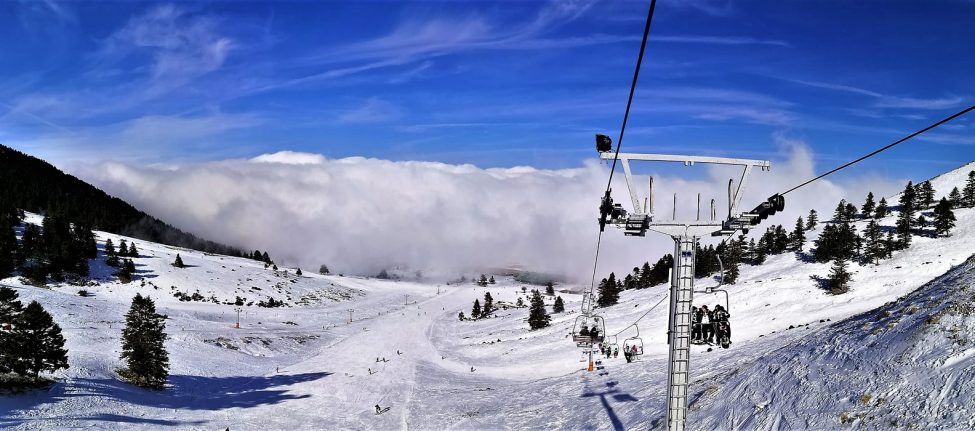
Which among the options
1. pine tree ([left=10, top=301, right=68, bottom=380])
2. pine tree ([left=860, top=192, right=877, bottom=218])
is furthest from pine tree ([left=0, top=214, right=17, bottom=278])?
pine tree ([left=860, top=192, right=877, bottom=218])

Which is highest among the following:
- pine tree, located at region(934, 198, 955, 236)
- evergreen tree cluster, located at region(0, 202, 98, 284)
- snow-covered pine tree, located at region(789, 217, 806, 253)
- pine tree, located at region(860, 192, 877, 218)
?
pine tree, located at region(860, 192, 877, 218)

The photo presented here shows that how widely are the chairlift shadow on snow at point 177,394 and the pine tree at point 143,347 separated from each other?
1.14 metres

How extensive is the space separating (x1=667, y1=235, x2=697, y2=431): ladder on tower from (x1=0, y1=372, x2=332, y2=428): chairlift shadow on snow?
35.1 meters

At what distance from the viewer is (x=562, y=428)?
97.6ft

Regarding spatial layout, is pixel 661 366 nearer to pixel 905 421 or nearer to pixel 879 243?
pixel 905 421

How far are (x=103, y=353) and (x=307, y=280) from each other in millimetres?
130078

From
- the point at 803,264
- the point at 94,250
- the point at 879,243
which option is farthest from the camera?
the point at 94,250

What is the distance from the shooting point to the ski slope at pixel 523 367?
61.1 ft

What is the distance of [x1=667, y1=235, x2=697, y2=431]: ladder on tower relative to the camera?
1394 cm

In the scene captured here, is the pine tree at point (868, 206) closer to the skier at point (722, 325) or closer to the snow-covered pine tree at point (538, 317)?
the snow-covered pine tree at point (538, 317)

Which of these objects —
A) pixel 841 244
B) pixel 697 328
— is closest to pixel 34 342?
pixel 697 328

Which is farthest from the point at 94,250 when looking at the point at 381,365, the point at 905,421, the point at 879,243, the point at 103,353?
the point at 879,243

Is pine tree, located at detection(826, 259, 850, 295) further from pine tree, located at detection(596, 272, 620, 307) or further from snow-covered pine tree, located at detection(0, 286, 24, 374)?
snow-covered pine tree, located at detection(0, 286, 24, 374)

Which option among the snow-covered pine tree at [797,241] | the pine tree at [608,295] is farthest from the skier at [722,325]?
the snow-covered pine tree at [797,241]
